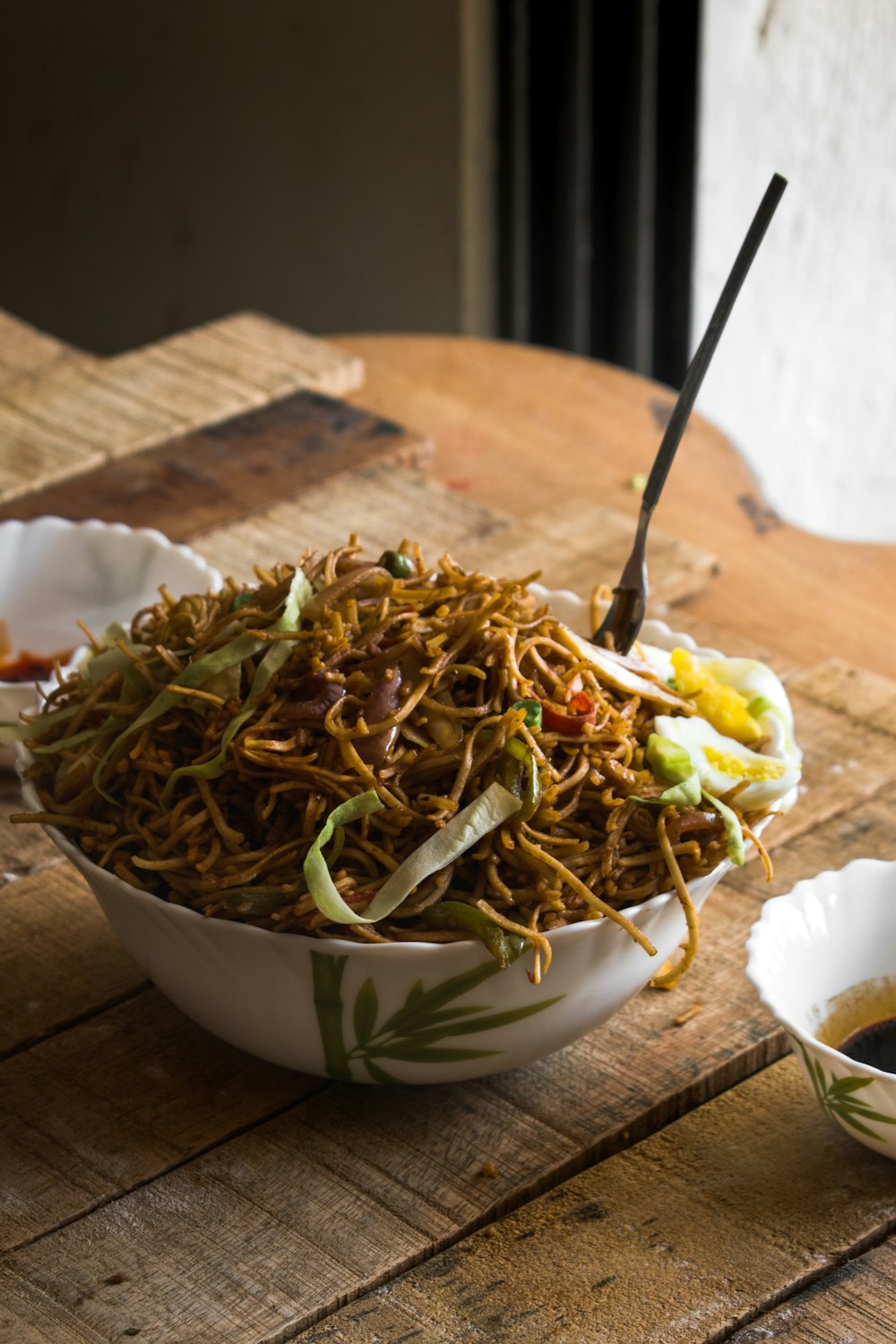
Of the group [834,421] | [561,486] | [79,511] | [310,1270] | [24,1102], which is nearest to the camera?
[310,1270]

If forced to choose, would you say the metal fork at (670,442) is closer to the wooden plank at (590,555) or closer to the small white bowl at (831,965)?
the small white bowl at (831,965)

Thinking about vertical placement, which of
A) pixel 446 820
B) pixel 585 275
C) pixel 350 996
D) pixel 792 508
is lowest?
pixel 792 508

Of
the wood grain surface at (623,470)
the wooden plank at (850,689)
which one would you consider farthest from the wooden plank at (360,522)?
the wooden plank at (850,689)

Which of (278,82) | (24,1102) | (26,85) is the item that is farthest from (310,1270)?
(26,85)

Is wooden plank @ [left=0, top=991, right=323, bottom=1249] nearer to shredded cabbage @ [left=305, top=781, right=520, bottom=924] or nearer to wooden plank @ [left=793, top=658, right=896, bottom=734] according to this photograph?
shredded cabbage @ [left=305, top=781, right=520, bottom=924]

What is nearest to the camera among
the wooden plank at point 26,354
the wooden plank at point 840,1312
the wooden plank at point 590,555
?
the wooden plank at point 840,1312

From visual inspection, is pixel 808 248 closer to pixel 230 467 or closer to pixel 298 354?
pixel 298 354

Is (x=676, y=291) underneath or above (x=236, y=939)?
underneath

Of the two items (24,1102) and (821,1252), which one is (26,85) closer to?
(24,1102)
